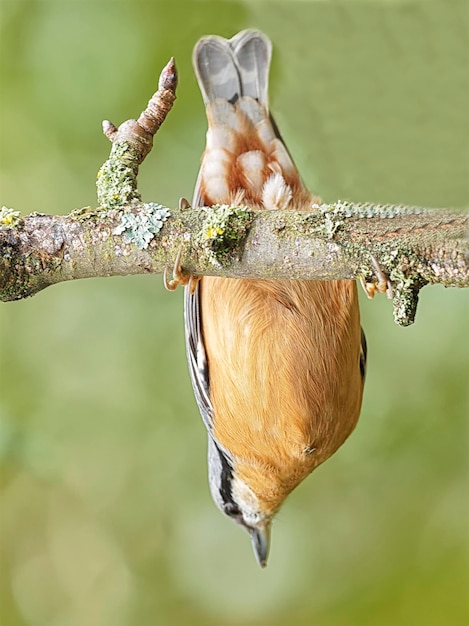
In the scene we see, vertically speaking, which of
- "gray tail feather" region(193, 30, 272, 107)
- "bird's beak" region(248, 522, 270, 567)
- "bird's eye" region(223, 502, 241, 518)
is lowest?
"bird's beak" region(248, 522, 270, 567)

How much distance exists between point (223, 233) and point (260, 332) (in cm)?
105

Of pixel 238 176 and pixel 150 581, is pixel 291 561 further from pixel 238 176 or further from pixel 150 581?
pixel 238 176

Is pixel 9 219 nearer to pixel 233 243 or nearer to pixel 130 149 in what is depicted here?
pixel 130 149

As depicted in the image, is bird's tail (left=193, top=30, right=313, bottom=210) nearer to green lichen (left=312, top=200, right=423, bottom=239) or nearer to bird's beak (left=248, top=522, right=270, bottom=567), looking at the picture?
green lichen (left=312, top=200, right=423, bottom=239)

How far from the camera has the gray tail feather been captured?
3066 mm

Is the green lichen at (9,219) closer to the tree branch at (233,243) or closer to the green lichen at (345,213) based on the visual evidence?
the tree branch at (233,243)

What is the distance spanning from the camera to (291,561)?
16.1 ft

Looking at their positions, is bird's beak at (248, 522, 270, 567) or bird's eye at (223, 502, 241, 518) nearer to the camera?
bird's eye at (223, 502, 241, 518)

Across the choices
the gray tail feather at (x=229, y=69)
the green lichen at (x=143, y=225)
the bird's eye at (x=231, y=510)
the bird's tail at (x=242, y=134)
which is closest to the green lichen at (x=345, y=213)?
the green lichen at (x=143, y=225)

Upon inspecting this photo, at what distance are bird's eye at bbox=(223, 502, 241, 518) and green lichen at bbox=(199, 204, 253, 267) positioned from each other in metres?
2.15

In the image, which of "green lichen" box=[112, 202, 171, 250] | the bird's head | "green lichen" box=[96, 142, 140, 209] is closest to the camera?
"green lichen" box=[112, 202, 171, 250]

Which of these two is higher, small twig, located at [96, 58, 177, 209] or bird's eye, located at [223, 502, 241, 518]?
small twig, located at [96, 58, 177, 209]

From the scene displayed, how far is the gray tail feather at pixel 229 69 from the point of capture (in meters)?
3.07

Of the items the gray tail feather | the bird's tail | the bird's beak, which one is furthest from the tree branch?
the bird's beak
